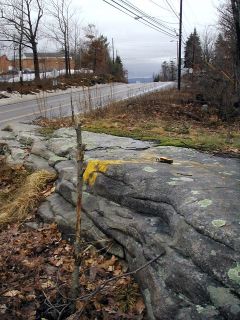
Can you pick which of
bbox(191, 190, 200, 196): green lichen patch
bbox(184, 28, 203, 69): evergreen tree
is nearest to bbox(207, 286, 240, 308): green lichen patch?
bbox(191, 190, 200, 196): green lichen patch

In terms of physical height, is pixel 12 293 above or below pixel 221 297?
below

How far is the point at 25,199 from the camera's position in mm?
6137

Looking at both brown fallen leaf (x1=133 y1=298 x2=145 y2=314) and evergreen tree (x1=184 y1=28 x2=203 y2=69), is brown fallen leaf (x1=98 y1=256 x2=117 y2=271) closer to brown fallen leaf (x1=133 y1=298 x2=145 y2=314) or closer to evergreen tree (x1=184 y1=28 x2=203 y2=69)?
brown fallen leaf (x1=133 y1=298 x2=145 y2=314)

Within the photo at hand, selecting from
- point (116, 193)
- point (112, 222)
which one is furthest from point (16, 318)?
point (116, 193)

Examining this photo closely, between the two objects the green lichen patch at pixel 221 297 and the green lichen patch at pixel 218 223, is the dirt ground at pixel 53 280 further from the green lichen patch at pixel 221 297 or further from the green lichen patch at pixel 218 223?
the green lichen patch at pixel 218 223

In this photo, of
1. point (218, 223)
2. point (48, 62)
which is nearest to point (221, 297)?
point (218, 223)

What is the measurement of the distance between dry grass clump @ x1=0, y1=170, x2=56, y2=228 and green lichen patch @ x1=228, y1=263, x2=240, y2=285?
3.47 meters

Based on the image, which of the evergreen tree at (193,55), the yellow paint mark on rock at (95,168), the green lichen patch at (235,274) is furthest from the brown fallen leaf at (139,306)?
the evergreen tree at (193,55)

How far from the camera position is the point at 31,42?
42.2 metres

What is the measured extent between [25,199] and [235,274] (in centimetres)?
374

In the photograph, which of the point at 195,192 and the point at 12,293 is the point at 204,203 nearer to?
the point at 195,192

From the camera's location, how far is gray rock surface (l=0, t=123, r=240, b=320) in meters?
3.29

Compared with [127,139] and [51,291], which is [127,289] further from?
[127,139]

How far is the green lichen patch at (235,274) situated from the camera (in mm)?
3157
